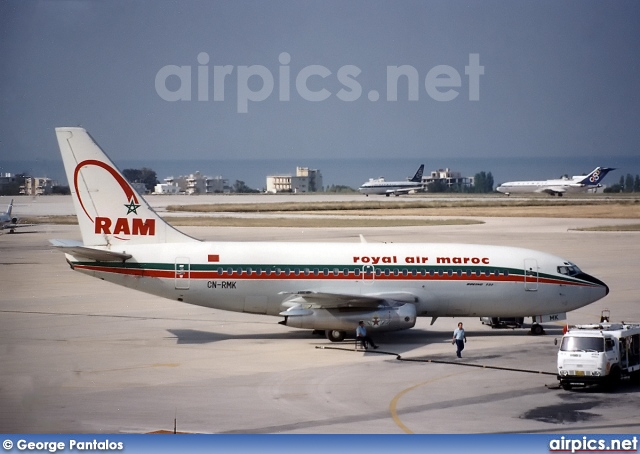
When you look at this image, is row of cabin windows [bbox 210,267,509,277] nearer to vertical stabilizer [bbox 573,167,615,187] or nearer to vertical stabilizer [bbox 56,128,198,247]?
vertical stabilizer [bbox 56,128,198,247]

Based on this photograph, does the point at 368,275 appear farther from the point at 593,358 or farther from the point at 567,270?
the point at 593,358

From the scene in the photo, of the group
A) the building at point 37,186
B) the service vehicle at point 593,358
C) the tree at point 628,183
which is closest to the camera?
the service vehicle at point 593,358

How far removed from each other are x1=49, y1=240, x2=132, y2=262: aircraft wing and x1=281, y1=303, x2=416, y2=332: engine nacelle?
23.1 ft

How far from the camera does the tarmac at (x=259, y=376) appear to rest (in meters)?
25.1

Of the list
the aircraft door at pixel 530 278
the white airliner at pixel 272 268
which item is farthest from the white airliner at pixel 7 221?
the aircraft door at pixel 530 278

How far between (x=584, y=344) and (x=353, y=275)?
37.9 feet

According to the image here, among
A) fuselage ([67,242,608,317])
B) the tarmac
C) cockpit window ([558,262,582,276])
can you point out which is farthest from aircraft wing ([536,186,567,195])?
fuselage ([67,242,608,317])

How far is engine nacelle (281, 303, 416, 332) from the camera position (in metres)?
36.9

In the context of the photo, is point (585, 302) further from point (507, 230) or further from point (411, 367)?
point (507, 230)

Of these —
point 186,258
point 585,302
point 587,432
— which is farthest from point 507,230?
point 587,432

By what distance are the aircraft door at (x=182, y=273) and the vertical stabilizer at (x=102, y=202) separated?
1383 millimetres

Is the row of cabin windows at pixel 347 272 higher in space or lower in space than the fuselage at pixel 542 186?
lower

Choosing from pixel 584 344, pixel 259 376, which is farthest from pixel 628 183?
pixel 259 376

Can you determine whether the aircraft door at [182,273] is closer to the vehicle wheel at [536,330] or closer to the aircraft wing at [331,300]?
the aircraft wing at [331,300]
